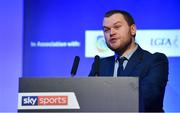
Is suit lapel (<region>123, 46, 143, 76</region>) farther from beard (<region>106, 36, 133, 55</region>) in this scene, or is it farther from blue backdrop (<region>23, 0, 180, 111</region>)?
blue backdrop (<region>23, 0, 180, 111</region>)

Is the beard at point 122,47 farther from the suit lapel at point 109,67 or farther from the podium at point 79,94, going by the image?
the podium at point 79,94

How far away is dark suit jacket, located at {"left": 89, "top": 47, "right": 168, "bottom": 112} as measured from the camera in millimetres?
2006

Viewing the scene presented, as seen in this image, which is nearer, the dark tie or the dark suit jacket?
the dark suit jacket

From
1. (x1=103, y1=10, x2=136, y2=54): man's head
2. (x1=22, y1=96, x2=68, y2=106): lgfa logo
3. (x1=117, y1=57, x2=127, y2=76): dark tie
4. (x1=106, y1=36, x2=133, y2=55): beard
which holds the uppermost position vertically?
(x1=103, y1=10, x2=136, y2=54): man's head

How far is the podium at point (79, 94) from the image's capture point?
165 centimetres

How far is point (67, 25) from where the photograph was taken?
4.12 metres

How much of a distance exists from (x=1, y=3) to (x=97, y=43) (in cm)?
106

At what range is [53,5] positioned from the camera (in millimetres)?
4164

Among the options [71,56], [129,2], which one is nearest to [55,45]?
[71,56]

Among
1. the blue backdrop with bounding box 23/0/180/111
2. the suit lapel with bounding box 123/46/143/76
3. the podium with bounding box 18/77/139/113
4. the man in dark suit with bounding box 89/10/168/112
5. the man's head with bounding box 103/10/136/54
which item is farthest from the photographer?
the blue backdrop with bounding box 23/0/180/111

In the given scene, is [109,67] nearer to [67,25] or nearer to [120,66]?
[120,66]

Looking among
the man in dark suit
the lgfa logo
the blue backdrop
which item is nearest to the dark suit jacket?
the man in dark suit

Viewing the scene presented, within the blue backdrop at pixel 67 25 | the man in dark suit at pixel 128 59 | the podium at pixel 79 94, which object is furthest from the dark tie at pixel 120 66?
the blue backdrop at pixel 67 25

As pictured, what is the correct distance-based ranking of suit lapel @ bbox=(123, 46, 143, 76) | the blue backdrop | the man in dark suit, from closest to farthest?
the man in dark suit < suit lapel @ bbox=(123, 46, 143, 76) < the blue backdrop
